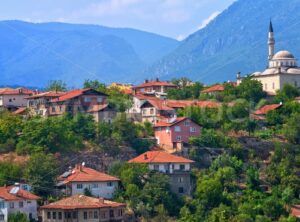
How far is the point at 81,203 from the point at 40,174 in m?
5.78

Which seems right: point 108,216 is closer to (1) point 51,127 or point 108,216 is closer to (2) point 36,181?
(2) point 36,181

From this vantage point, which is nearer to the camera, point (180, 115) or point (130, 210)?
point (130, 210)

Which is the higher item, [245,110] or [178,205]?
[245,110]

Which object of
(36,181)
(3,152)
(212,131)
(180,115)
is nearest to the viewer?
(36,181)

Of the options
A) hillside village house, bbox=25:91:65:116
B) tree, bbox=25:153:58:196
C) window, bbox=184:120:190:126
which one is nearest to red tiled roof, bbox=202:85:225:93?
hillside village house, bbox=25:91:65:116

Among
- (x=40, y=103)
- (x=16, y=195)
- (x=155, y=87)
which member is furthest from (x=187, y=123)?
(x=155, y=87)

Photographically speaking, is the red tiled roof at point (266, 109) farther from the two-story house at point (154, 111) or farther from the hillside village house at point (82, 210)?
the hillside village house at point (82, 210)

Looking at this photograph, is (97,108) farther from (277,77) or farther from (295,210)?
(277,77)

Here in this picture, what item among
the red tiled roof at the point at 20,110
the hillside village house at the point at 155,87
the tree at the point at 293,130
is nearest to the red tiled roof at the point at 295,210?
the tree at the point at 293,130

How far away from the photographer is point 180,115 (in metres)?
84.3

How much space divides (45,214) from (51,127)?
1237cm

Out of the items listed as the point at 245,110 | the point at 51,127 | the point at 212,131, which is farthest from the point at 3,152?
the point at 245,110

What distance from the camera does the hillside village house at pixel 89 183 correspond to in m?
65.2

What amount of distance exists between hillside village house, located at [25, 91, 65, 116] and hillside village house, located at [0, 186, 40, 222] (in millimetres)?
23398
